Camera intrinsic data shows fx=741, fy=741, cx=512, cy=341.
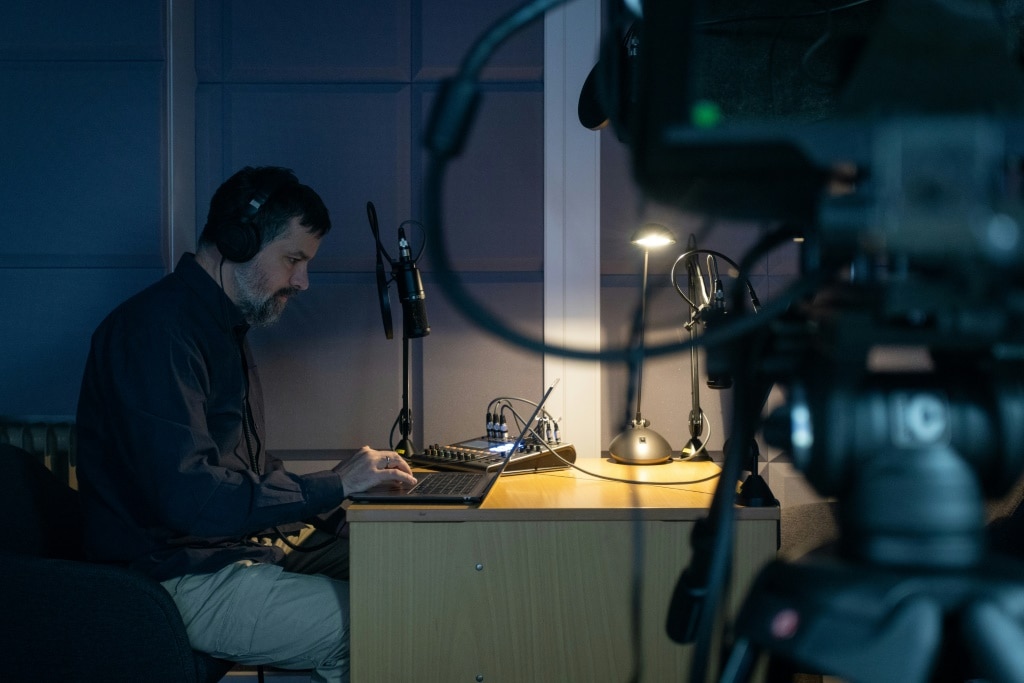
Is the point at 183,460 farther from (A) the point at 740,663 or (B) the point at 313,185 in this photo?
(A) the point at 740,663

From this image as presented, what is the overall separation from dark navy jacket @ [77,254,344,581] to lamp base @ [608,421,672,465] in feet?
2.04

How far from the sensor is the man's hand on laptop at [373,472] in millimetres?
1354

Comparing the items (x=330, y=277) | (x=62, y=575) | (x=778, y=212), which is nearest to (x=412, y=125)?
(x=330, y=277)

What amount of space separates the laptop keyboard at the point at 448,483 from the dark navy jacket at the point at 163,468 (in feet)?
0.56

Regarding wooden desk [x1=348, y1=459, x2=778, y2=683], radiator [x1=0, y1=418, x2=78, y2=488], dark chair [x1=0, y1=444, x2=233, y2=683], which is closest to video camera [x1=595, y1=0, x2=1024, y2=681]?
wooden desk [x1=348, y1=459, x2=778, y2=683]

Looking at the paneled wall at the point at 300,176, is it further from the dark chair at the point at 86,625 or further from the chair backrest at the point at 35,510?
the dark chair at the point at 86,625

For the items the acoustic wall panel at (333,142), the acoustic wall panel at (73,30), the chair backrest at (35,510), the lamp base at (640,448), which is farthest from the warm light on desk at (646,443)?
the acoustic wall panel at (73,30)

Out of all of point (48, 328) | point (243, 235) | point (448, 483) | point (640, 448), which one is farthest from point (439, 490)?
point (48, 328)

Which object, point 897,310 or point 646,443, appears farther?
point 646,443

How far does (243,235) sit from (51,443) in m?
0.84

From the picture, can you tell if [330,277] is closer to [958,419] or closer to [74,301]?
[74,301]

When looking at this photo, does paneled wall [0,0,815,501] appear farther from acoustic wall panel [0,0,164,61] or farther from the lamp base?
the lamp base

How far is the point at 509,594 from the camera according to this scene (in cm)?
123

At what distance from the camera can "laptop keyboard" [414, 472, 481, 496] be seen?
4.22ft
